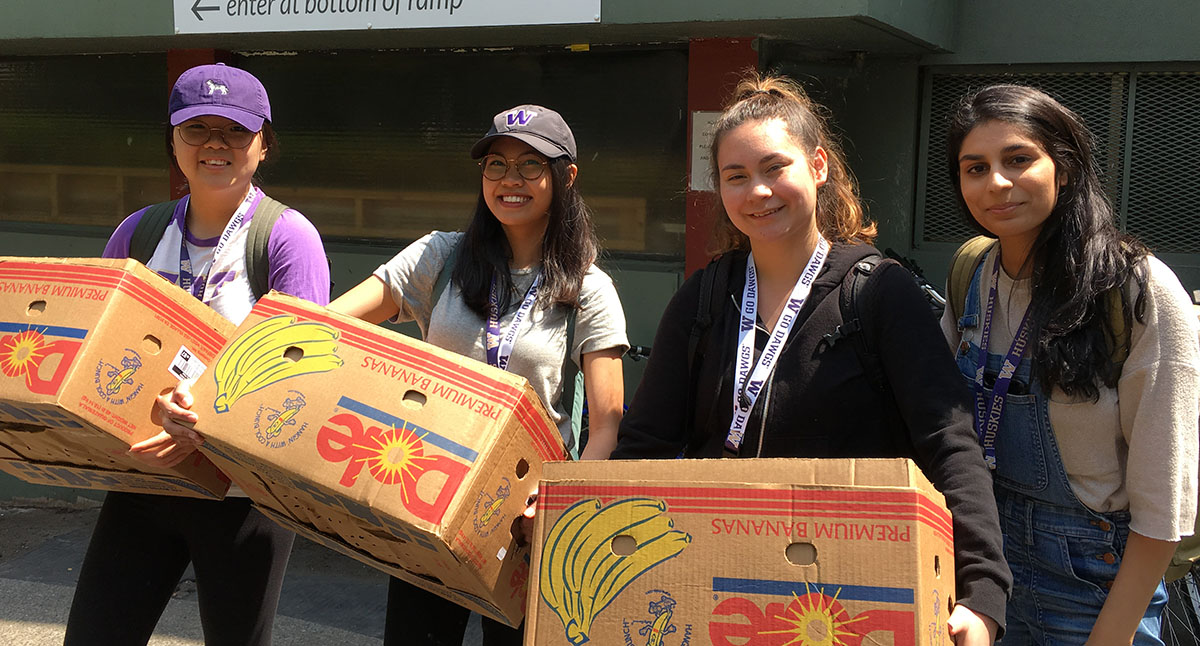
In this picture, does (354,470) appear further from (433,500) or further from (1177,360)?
(1177,360)

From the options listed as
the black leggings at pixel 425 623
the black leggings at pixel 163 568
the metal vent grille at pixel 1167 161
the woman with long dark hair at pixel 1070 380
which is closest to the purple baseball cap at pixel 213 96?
the black leggings at pixel 163 568

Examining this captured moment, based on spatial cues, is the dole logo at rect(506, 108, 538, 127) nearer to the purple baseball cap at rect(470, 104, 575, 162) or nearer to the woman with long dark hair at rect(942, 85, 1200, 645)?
the purple baseball cap at rect(470, 104, 575, 162)

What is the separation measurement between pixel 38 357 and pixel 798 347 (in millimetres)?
1641

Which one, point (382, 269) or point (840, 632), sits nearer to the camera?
point (840, 632)

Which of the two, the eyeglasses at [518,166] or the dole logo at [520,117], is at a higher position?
the dole logo at [520,117]

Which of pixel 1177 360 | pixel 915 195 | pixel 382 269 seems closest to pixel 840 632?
pixel 1177 360

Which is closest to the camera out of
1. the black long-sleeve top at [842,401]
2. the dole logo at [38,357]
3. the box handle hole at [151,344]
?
the black long-sleeve top at [842,401]

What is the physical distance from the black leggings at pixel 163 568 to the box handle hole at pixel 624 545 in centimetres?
135

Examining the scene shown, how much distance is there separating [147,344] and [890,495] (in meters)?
1.69

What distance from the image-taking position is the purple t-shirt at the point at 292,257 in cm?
265

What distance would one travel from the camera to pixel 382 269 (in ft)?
8.87

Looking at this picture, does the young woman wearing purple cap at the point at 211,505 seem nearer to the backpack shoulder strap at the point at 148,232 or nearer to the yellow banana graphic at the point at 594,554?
the backpack shoulder strap at the point at 148,232

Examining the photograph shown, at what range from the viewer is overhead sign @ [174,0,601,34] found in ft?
13.8

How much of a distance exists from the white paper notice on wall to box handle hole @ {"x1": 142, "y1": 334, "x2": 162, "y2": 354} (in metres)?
2.75
